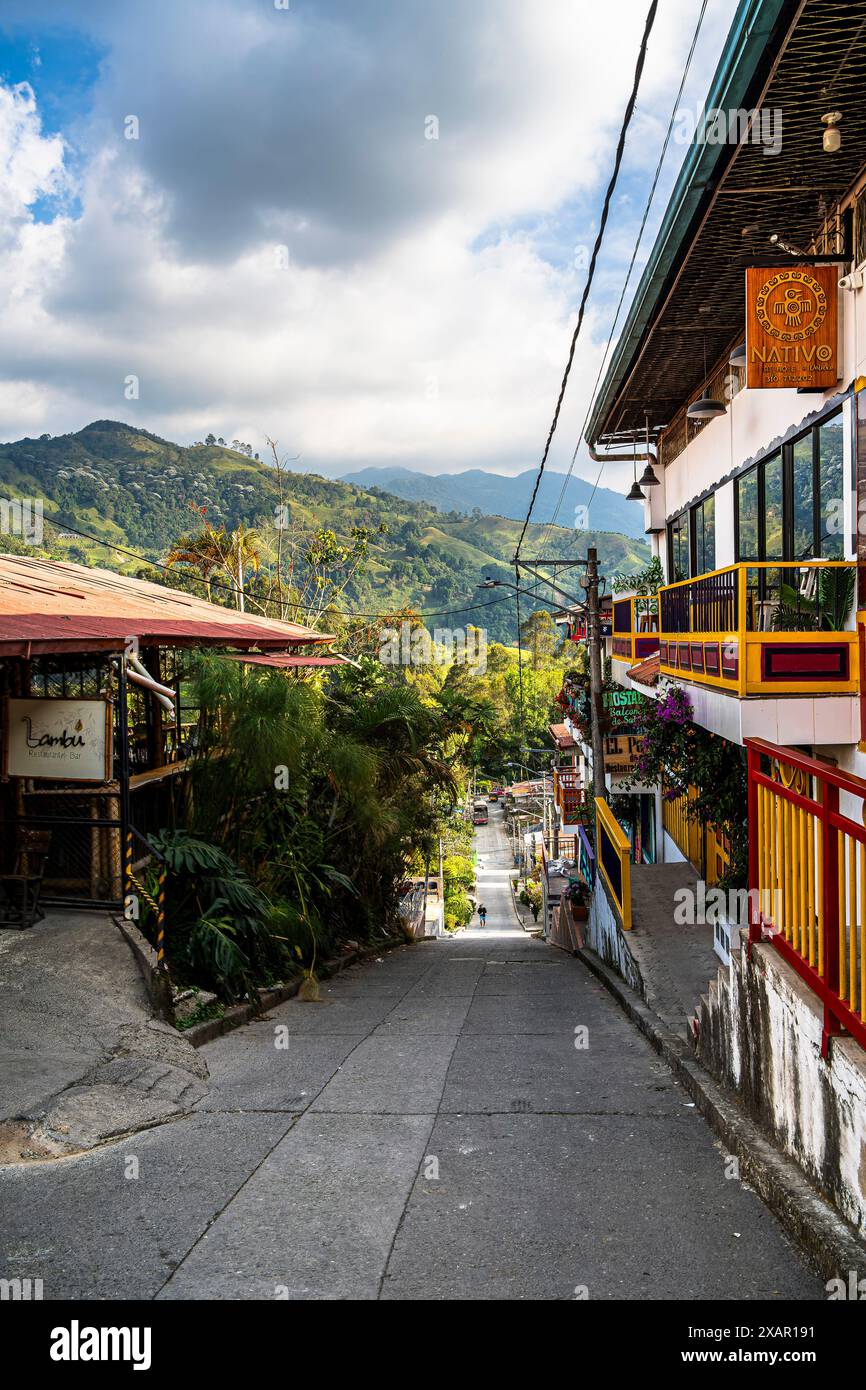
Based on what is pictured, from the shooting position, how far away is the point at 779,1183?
428cm

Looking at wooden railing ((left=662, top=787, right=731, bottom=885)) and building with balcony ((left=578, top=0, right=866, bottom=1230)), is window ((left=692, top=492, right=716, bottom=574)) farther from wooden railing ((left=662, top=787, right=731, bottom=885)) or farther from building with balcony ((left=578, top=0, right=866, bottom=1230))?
wooden railing ((left=662, top=787, right=731, bottom=885))

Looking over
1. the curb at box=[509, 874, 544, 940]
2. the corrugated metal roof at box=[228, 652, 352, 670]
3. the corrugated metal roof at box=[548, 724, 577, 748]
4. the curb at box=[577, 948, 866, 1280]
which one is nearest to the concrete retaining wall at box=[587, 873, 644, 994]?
the curb at box=[577, 948, 866, 1280]

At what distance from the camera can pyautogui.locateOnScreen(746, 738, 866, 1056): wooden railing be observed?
12.7 ft

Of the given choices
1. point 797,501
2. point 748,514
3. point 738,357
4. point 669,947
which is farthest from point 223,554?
point 669,947

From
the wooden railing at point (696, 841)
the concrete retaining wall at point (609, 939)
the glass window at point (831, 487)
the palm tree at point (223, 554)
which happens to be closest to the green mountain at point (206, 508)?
the palm tree at point (223, 554)

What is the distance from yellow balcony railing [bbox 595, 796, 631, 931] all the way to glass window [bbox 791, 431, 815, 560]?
4144mm

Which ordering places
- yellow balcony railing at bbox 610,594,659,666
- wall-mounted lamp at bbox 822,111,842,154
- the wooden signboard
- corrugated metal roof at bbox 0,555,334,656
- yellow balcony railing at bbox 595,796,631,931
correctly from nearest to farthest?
1. corrugated metal roof at bbox 0,555,334,656
2. wall-mounted lamp at bbox 822,111,842,154
3. yellow balcony railing at bbox 595,796,631,931
4. yellow balcony railing at bbox 610,594,659,666
5. the wooden signboard

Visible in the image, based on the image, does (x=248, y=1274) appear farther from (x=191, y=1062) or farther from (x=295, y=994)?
(x=295, y=994)

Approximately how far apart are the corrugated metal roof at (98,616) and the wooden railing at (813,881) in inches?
199

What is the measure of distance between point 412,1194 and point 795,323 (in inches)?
313

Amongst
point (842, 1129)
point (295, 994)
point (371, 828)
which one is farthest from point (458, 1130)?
point (371, 828)

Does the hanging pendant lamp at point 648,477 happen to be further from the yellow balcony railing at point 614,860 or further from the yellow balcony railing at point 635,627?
the yellow balcony railing at point 614,860

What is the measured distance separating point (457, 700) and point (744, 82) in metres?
10.6

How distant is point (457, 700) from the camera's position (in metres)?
16.9
